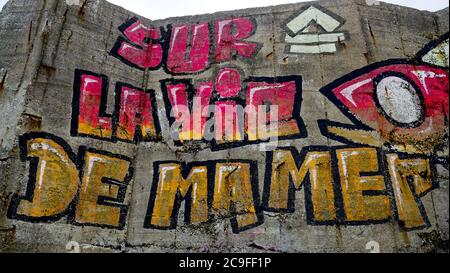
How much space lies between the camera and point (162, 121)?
9039 mm

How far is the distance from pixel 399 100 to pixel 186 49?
4939 mm

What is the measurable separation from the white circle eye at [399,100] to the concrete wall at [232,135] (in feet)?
0.09

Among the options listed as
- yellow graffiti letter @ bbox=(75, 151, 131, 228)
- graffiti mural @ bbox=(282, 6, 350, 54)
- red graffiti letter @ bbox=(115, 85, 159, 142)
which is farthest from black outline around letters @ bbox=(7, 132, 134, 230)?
graffiti mural @ bbox=(282, 6, 350, 54)

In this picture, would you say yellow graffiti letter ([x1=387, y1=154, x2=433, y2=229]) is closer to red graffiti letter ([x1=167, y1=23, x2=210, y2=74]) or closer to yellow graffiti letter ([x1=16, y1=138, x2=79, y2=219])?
red graffiti letter ([x1=167, y1=23, x2=210, y2=74])

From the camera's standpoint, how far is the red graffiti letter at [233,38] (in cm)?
942

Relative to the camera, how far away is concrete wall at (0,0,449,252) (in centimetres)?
747

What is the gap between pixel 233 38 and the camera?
9.64 metres

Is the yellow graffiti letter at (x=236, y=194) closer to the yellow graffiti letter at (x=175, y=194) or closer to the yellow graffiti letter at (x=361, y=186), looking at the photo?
the yellow graffiti letter at (x=175, y=194)

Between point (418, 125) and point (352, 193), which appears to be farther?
point (418, 125)

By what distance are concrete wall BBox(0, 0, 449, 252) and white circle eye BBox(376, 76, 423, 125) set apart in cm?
3
